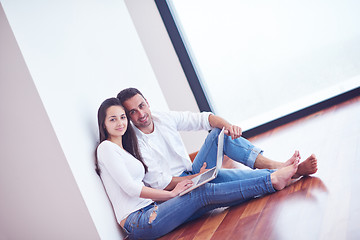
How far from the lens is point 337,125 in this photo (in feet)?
11.4

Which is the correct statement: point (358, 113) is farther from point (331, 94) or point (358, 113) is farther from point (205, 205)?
point (205, 205)

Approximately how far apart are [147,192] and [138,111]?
0.60 metres

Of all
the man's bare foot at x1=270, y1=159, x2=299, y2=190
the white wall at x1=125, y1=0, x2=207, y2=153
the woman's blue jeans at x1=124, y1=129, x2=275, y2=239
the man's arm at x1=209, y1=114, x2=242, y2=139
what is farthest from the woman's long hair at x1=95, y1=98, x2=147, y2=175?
the white wall at x1=125, y1=0, x2=207, y2=153

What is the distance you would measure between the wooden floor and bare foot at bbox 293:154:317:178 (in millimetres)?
42

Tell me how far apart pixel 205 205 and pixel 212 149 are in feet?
1.67

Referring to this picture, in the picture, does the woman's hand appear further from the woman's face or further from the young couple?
the woman's face

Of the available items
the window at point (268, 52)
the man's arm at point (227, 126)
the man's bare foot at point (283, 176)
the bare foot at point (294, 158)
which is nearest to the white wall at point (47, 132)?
the man's arm at point (227, 126)

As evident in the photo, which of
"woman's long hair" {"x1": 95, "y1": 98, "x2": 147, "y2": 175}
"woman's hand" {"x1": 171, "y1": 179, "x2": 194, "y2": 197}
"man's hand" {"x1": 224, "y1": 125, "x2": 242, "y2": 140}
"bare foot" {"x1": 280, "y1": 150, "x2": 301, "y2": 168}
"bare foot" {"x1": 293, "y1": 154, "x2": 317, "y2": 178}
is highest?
"woman's long hair" {"x1": 95, "y1": 98, "x2": 147, "y2": 175}

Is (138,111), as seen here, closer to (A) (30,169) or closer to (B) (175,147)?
(B) (175,147)

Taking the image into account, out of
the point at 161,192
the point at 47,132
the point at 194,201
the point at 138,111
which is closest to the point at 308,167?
the point at 194,201

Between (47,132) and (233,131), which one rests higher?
(47,132)

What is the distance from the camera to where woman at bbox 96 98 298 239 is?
248 cm

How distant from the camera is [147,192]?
2525 millimetres

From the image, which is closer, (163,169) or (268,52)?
(163,169)
